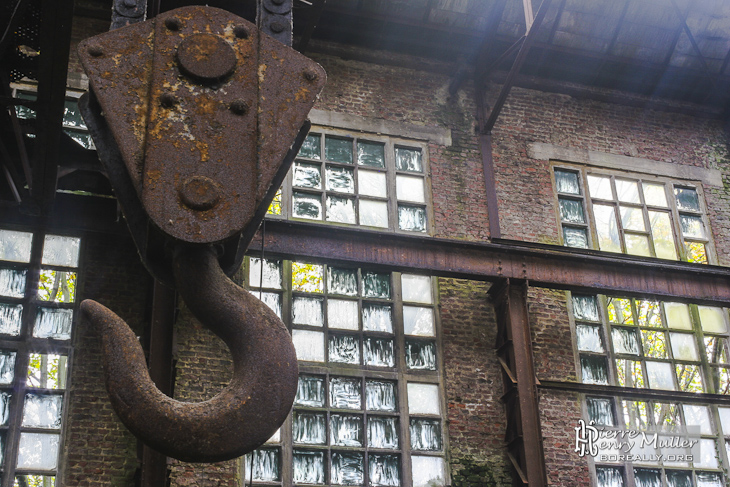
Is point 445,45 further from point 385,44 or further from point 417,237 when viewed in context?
point 417,237

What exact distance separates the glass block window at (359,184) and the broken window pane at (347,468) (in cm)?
253

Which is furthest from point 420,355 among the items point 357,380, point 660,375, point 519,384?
point 660,375

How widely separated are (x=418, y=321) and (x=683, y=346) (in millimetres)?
3090

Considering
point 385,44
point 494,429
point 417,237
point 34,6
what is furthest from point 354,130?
point 34,6

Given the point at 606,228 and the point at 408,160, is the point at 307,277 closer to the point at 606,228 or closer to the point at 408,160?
the point at 408,160

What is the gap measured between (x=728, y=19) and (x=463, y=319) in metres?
5.37

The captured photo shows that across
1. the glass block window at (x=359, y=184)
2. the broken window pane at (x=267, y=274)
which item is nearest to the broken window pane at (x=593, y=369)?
the glass block window at (x=359, y=184)

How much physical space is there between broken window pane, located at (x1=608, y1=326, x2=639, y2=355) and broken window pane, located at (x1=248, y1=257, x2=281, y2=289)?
12.3 feet

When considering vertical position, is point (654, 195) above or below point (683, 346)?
above

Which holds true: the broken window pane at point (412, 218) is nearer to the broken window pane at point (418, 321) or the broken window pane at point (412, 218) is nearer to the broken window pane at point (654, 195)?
the broken window pane at point (418, 321)

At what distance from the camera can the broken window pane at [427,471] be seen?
27.7 feet

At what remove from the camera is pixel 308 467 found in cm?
821

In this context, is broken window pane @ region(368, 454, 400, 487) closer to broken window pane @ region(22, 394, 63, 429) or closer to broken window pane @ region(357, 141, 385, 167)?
broken window pane @ region(22, 394, 63, 429)

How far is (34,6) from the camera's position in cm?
590
